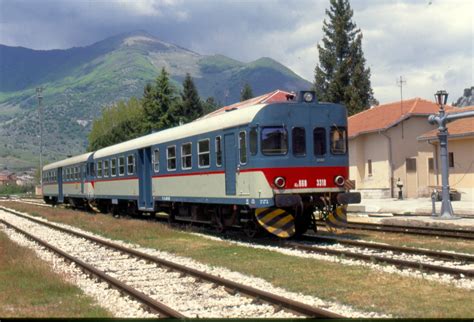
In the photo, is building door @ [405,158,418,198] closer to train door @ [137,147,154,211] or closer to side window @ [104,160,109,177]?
side window @ [104,160,109,177]

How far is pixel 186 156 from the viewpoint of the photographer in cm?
1802

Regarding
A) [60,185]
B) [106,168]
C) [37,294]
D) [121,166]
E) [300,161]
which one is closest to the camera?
[37,294]

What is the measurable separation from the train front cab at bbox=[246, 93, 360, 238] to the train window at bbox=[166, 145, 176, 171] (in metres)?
5.10

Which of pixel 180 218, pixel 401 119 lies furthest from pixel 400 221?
pixel 401 119

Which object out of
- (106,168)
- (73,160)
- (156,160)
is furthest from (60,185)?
(156,160)

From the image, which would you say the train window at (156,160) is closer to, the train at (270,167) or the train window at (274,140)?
the train at (270,167)

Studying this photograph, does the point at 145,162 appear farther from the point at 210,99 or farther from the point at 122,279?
the point at 210,99

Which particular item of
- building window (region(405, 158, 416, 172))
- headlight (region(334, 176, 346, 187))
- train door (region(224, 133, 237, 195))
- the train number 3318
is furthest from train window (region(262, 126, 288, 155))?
building window (region(405, 158, 416, 172))

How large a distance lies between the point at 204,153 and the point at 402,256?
6485 millimetres

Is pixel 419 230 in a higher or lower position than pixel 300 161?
lower

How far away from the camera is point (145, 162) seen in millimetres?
22297

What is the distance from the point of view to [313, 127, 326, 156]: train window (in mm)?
14891

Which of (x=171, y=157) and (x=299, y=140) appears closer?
(x=299, y=140)

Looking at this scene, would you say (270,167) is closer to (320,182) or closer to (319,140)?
(320,182)
